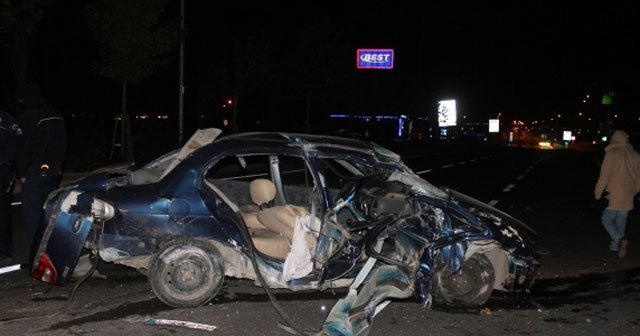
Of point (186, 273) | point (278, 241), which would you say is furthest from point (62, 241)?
point (278, 241)

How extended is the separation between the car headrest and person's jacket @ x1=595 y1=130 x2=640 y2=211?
4.52m

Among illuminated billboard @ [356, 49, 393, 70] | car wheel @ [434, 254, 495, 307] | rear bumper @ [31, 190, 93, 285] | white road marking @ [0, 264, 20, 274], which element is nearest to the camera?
rear bumper @ [31, 190, 93, 285]

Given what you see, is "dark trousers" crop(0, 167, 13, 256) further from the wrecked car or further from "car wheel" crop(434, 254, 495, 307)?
"car wheel" crop(434, 254, 495, 307)

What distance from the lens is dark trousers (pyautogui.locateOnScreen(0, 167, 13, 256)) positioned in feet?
23.1

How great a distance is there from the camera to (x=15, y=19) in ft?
49.8

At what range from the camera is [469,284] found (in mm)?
5949

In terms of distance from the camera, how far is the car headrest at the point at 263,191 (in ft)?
20.9

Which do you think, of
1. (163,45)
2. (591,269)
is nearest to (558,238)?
(591,269)

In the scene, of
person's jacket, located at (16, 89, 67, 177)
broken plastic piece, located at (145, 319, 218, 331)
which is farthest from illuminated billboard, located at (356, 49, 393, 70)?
broken plastic piece, located at (145, 319, 218, 331)

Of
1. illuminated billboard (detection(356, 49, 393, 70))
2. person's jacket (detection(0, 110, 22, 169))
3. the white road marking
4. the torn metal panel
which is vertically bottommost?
the white road marking

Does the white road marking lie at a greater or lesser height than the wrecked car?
lesser

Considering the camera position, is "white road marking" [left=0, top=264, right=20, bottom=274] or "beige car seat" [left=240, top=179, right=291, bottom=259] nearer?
"beige car seat" [left=240, top=179, right=291, bottom=259]

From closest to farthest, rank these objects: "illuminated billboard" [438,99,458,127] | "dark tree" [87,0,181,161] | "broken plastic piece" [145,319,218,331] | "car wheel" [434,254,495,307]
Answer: "broken plastic piece" [145,319,218,331] → "car wheel" [434,254,495,307] → "dark tree" [87,0,181,161] → "illuminated billboard" [438,99,458,127]

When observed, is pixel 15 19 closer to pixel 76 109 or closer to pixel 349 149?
pixel 349 149
